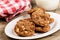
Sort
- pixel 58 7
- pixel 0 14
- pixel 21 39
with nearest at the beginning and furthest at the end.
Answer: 1. pixel 21 39
2. pixel 0 14
3. pixel 58 7

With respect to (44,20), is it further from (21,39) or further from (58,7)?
(58,7)

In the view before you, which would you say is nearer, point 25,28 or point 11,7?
point 25,28

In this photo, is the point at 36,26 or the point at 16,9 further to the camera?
the point at 16,9

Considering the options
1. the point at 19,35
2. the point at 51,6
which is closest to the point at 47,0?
the point at 51,6

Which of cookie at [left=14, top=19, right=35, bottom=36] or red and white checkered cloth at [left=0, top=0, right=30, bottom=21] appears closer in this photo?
cookie at [left=14, top=19, right=35, bottom=36]

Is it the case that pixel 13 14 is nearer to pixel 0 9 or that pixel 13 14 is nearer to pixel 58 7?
pixel 0 9

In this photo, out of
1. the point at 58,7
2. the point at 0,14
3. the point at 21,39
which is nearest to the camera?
the point at 21,39

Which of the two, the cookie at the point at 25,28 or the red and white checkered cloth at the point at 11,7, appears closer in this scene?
the cookie at the point at 25,28

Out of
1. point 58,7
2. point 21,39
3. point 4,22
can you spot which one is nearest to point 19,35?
point 21,39
